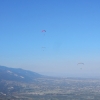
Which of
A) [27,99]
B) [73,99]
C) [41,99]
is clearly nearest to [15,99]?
[27,99]

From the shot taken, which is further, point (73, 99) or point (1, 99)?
point (73, 99)

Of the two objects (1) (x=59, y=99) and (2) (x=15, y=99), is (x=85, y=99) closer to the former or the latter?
(1) (x=59, y=99)

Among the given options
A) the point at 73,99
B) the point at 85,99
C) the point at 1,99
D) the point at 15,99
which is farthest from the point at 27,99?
the point at 85,99

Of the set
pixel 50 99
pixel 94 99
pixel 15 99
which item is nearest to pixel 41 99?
pixel 50 99

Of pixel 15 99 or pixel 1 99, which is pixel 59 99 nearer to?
pixel 15 99

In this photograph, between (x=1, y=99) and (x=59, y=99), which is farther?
(x=59, y=99)

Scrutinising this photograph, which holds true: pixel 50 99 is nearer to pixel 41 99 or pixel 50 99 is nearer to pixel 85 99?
pixel 41 99

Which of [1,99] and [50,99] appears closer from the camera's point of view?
[1,99]
